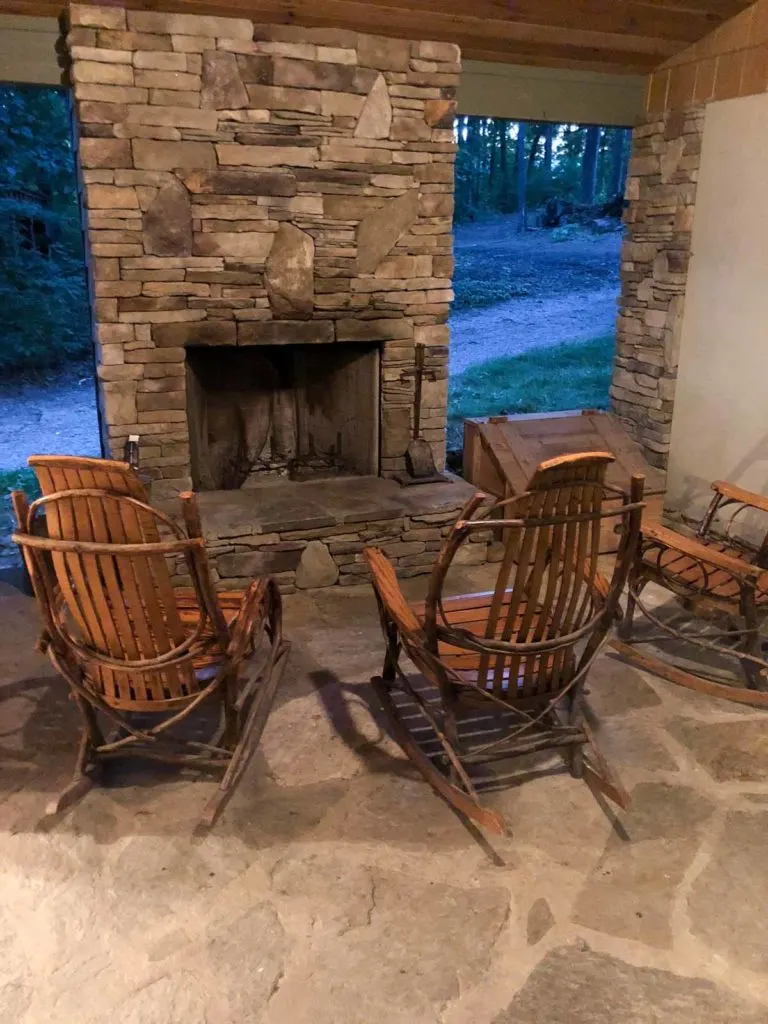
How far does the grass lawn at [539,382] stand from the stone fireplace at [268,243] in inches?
117

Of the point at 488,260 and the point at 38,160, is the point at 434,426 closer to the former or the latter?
the point at 488,260

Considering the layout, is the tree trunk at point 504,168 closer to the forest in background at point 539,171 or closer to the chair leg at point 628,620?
the forest in background at point 539,171

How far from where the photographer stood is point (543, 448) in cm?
448

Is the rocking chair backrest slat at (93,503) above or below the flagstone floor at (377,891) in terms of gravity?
above

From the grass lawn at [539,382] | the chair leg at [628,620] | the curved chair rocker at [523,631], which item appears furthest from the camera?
the grass lawn at [539,382]

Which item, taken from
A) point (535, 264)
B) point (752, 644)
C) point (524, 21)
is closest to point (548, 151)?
point (535, 264)

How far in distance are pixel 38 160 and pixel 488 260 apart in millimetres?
4233

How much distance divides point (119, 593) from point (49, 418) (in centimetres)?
555

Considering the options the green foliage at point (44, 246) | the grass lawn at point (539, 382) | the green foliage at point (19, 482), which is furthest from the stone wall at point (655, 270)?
the green foliage at point (44, 246)

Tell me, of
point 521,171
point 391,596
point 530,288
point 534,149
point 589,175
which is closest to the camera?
point 391,596

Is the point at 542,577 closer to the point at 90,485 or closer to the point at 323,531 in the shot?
the point at 90,485

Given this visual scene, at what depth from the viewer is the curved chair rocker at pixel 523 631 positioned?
2137 mm

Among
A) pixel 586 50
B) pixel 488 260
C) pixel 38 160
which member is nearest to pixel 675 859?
pixel 586 50

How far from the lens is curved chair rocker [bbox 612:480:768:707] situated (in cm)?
303
